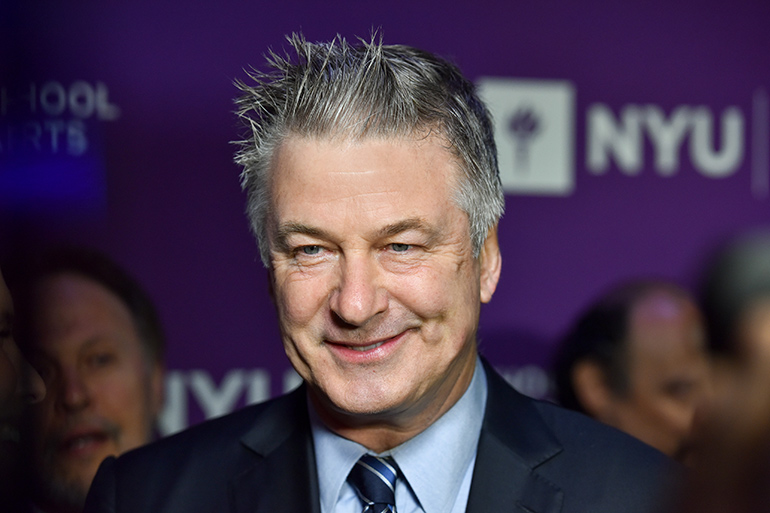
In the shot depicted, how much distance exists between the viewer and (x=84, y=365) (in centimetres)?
254

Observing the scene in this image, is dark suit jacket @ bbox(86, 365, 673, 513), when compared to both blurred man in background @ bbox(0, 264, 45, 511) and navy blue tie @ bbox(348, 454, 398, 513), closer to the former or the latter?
navy blue tie @ bbox(348, 454, 398, 513)

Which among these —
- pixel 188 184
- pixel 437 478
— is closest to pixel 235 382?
pixel 188 184

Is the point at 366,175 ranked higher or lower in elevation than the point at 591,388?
higher

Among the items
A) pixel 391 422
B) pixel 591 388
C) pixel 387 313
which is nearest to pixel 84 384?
pixel 391 422

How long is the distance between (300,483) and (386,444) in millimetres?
196

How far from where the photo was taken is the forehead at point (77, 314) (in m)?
2.55

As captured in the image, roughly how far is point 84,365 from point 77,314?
0.52 feet

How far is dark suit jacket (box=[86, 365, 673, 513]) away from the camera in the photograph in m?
1.69

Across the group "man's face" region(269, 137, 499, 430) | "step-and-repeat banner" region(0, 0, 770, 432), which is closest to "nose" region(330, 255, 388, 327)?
"man's face" region(269, 137, 499, 430)

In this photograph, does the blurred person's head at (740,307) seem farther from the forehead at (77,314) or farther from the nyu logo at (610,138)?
the forehead at (77,314)

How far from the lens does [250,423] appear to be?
6.38 ft

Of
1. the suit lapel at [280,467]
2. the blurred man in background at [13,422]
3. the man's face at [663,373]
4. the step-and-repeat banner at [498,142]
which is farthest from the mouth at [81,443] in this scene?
the man's face at [663,373]

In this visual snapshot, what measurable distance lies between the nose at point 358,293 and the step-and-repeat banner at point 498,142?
3.88ft

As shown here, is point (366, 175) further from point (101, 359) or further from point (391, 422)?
point (101, 359)
